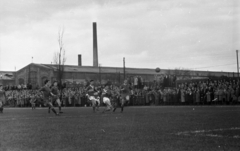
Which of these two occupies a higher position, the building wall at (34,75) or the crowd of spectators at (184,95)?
the building wall at (34,75)

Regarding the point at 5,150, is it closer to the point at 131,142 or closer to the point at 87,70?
the point at 131,142

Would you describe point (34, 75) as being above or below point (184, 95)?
above

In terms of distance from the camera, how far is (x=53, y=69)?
3004 inches

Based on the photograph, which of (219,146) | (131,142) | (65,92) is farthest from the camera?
(65,92)

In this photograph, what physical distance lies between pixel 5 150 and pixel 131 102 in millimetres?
33325

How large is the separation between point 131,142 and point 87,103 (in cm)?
3531

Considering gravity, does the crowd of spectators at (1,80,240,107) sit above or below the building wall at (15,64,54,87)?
below

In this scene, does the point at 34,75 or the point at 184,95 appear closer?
the point at 184,95

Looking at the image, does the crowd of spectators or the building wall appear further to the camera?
the building wall

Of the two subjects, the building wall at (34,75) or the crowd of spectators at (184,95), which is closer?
the crowd of spectators at (184,95)

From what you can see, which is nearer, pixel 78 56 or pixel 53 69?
pixel 53 69

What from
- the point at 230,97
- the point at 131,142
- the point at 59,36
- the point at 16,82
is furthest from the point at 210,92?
the point at 16,82

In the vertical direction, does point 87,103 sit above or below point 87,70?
below

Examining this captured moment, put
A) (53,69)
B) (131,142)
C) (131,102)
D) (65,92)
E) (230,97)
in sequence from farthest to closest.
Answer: (53,69)
(65,92)
(131,102)
(230,97)
(131,142)
